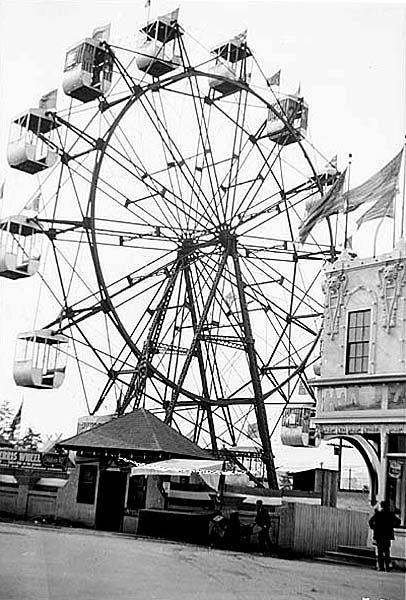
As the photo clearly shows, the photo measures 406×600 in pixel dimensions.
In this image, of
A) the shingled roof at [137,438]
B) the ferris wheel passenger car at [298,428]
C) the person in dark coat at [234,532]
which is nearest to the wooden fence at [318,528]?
the person in dark coat at [234,532]

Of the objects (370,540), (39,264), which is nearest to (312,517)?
(370,540)

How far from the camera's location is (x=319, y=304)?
80.9ft

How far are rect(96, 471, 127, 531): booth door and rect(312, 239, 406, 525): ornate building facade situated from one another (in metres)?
4.59

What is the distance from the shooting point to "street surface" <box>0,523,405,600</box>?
10906 millimetres

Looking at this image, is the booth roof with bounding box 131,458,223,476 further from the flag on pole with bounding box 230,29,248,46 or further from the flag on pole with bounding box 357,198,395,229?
the flag on pole with bounding box 230,29,248,46

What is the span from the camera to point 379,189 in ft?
53.9

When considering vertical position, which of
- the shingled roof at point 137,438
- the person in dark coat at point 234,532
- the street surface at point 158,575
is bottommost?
the street surface at point 158,575

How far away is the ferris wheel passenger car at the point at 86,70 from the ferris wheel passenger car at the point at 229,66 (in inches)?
114

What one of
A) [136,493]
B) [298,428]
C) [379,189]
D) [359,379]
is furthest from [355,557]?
[298,428]

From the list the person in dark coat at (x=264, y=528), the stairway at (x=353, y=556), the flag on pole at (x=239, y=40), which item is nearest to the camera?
the stairway at (x=353, y=556)

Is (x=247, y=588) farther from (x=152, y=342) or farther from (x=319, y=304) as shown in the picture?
(x=319, y=304)

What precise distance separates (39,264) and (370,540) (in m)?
9.64

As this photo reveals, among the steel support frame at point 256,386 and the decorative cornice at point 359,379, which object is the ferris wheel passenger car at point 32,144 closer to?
the steel support frame at point 256,386

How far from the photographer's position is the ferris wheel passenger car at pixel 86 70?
21.9 metres
